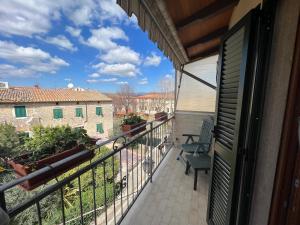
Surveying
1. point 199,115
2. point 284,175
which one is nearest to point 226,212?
point 284,175

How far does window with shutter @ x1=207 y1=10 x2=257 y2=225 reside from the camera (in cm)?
97

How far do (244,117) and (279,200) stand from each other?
451 millimetres

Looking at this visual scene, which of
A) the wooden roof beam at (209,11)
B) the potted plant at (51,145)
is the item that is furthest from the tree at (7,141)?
the wooden roof beam at (209,11)

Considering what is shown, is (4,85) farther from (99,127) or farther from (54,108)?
(99,127)

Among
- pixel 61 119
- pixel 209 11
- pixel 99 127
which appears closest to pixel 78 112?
pixel 61 119

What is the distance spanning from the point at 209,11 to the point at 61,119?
1322 cm

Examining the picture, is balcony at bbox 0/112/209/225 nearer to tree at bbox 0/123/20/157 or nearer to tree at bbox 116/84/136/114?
tree at bbox 0/123/20/157

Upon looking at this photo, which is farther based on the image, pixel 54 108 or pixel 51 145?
pixel 54 108

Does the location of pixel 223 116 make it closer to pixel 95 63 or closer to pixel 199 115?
pixel 199 115

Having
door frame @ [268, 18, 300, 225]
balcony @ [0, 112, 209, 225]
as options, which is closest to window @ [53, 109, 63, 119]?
balcony @ [0, 112, 209, 225]

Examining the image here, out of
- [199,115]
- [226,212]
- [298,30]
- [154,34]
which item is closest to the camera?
[298,30]

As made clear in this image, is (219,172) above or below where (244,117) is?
below

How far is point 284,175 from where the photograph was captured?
79 cm

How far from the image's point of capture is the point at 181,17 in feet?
5.70
